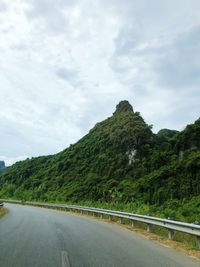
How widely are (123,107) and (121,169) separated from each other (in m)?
36.3

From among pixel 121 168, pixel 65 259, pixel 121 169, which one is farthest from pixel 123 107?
pixel 65 259

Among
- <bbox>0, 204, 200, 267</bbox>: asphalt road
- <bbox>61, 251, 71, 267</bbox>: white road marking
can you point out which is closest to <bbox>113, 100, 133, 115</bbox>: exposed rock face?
<bbox>0, 204, 200, 267</bbox>: asphalt road

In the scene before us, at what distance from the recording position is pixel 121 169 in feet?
332

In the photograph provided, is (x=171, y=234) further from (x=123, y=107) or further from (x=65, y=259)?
(x=123, y=107)

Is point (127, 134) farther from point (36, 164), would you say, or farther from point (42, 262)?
point (42, 262)

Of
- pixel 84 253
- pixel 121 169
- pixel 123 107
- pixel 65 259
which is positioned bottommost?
pixel 65 259

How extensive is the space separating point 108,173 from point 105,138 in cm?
2035

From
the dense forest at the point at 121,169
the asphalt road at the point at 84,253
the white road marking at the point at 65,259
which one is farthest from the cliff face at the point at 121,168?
the white road marking at the point at 65,259

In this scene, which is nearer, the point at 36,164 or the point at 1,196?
the point at 1,196

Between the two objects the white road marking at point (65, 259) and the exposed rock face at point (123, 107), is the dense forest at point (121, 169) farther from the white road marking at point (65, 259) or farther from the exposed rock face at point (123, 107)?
the white road marking at point (65, 259)

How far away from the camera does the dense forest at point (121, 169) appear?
267ft

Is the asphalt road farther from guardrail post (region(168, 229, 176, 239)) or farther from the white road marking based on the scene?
guardrail post (region(168, 229, 176, 239))

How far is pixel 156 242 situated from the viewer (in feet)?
48.9

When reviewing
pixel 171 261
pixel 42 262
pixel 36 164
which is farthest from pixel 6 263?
pixel 36 164
